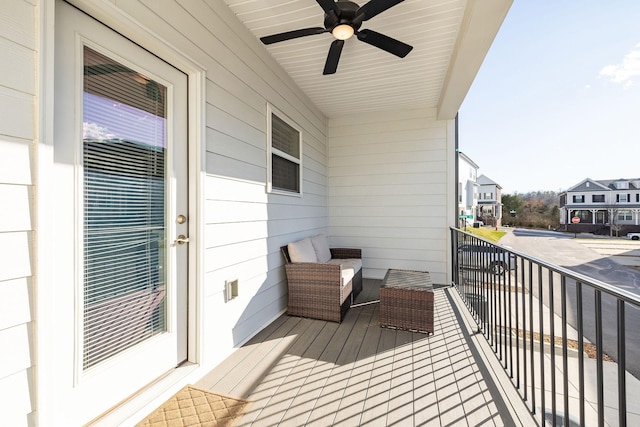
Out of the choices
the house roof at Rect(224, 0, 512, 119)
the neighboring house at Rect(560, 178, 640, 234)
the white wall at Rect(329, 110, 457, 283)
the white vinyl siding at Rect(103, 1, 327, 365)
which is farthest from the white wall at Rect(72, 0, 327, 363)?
the neighboring house at Rect(560, 178, 640, 234)

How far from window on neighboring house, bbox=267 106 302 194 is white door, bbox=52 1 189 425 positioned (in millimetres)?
1157

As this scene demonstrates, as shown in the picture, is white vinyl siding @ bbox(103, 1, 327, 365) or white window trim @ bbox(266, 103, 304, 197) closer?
white vinyl siding @ bbox(103, 1, 327, 365)

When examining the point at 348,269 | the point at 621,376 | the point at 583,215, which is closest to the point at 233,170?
the point at 348,269

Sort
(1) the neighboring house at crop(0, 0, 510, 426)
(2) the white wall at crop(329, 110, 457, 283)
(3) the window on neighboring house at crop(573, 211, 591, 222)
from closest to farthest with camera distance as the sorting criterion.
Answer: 1. (1) the neighboring house at crop(0, 0, 510, 426)
2. (2) the white wall at crop(329, 110, 457, 283)
3. (3) the window on neighboring house at crop(573, 211, 591, 222)

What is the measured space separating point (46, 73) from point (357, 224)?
414 cm

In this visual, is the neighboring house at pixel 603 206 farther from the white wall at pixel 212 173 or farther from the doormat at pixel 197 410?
the doormat at pixel 197 410

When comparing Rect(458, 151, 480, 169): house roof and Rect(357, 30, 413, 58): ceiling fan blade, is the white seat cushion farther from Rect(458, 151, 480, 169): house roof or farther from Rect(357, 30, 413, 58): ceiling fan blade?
Rect(458, 151, 480, 169): house roof

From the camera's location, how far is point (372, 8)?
72.5 inches

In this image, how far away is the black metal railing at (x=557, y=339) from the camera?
912 millimetres

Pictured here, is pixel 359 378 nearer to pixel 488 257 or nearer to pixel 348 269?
pixel 348 269

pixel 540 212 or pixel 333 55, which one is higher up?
pixel 333 55

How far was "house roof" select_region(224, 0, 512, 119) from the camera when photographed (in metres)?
2.21

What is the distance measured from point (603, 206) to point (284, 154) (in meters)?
12.0

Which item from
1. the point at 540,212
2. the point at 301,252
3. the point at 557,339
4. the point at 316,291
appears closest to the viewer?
the point at 557,339
